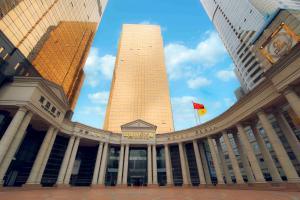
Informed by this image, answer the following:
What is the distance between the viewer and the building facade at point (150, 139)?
19562 millimetres

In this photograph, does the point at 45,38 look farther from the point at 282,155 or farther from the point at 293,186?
the point at 293,186

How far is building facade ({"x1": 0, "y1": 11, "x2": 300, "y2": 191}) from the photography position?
19562 millimetres

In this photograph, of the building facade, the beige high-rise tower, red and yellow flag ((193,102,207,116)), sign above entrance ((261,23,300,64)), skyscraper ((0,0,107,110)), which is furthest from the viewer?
the beige high-rise tower

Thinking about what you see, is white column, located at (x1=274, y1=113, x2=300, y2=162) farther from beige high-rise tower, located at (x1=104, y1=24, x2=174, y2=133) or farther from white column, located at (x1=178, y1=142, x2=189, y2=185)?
beige high-rise tower, located at (x1=104, y1=24, x2=174, y2=133)

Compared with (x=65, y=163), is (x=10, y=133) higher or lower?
higher

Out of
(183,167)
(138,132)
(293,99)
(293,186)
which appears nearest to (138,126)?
(138,132)

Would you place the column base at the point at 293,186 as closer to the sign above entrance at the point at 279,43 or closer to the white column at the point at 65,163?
the sign above entrance at the point at 279,43

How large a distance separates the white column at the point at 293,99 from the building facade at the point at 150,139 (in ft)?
0.28

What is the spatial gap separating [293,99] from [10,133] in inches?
1398

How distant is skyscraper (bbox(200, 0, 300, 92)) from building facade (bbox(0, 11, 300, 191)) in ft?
110

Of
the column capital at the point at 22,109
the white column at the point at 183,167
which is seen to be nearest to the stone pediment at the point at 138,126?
the white column at the point at 183,167

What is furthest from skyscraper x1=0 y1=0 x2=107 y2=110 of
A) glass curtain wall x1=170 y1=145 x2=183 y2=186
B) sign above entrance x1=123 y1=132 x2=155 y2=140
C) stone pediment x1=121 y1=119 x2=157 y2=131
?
glass curtain wall x1=170 y1=145 x2=183 y2=186

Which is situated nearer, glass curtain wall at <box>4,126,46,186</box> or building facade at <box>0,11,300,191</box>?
building facade at <box>0,11,300,191</box>

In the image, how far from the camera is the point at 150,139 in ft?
144
